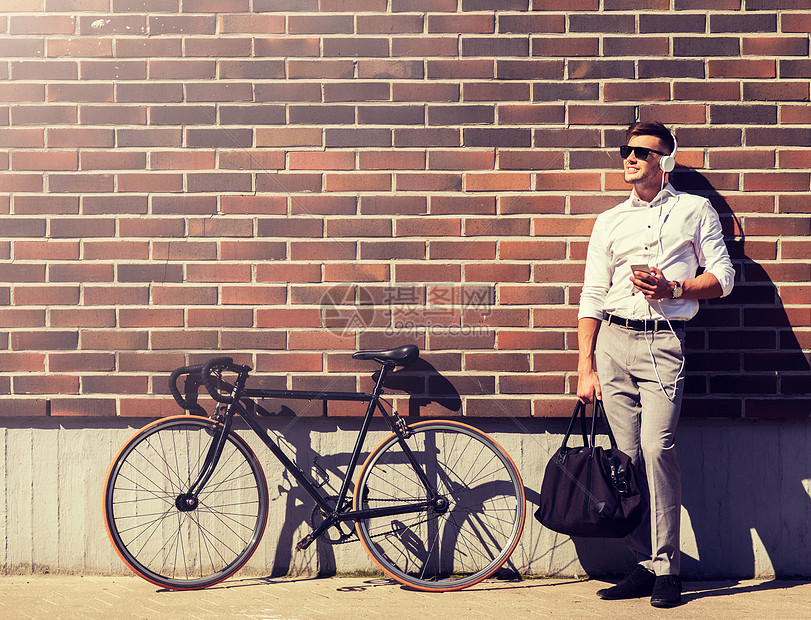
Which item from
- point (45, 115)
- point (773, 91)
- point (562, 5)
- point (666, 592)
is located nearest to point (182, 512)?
point (45, 115)

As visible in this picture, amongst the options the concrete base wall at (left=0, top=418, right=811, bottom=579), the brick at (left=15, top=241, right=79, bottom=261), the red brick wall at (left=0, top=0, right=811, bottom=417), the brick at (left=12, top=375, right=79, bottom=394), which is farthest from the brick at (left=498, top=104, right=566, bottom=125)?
the brick at (left=12, top=375, right=79, bottom=394)

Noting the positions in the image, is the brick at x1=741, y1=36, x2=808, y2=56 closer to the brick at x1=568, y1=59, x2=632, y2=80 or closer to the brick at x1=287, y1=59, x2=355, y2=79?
the brick at x1=568, y1=59, x2=632, y2=80

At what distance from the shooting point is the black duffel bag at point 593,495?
341 centimetres

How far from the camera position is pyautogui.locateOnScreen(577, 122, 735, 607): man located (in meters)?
3.48

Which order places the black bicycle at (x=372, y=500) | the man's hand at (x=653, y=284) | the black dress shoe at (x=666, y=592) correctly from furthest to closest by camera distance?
1. the black bicycle at (x=372, y=500)
2. the black dress shoe at (x=666, y=592)
3. the man's hand at (x=653, y=284)

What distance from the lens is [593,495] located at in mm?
3432

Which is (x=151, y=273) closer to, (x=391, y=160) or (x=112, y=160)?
(x=112, y=160)

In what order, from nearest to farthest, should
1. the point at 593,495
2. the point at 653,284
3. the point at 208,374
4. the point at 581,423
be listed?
the point at 653,284 → the point at 593,495 → the point at 208,374 → the point at 581,423

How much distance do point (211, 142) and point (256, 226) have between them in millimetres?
532

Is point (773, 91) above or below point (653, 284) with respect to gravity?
above

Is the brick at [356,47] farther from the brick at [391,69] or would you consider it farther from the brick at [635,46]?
the brick at [635,46]

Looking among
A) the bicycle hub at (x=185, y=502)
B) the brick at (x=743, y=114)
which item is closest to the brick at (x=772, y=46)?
the brick at (x=743, y=114)

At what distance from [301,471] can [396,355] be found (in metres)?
0.84

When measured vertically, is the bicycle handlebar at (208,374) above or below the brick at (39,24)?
Answer: below
